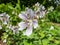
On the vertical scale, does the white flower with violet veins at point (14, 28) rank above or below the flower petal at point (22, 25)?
below

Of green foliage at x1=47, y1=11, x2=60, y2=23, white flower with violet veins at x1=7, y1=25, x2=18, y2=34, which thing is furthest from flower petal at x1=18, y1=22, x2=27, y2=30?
green foliage at x1=47, y1=11, x2=60, y2=23

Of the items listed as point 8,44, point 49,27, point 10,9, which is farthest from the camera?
point 10,9

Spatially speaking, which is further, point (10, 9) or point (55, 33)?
point (10, 9)

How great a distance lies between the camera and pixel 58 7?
561cm

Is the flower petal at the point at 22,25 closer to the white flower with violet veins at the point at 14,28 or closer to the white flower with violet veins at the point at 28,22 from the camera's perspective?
the white flower with violet veins at the point at 28,22

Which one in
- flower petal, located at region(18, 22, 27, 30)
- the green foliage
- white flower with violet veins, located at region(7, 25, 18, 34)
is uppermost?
flower petal, located at region(18, 22, 27, 30)

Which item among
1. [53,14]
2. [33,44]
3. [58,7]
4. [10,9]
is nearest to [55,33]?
[33,44]

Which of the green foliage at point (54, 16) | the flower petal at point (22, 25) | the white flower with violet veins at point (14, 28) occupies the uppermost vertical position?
the flower petal at point (22, 25)

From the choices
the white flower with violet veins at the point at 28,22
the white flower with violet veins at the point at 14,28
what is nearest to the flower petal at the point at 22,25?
the white flower with violet veins at the point at 28,22

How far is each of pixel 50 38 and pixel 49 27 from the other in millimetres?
232

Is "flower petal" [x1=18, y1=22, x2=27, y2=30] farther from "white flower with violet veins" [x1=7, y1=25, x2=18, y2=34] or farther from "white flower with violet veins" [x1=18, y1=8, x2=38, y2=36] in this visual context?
"white flower with violet veins" [x1=7, y1=25, x2=18, y2=34]

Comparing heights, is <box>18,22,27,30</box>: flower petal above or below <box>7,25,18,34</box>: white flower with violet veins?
above

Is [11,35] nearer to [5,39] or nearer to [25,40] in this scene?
[5,39]

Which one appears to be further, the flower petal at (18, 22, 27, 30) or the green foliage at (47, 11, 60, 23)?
the green foliage at (47, 11, 60, 23)
